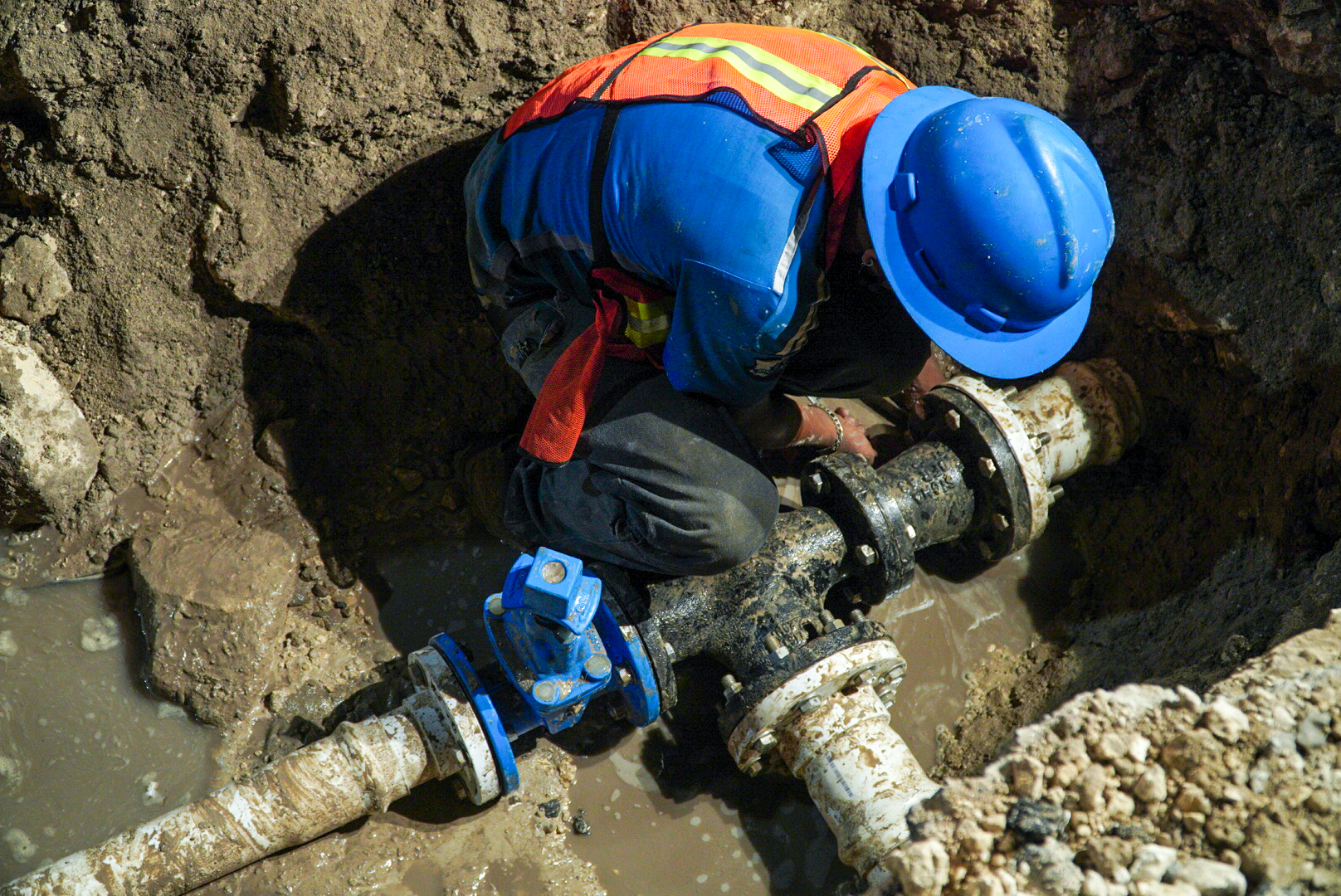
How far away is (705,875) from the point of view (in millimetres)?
2439

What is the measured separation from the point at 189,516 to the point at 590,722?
126 cm

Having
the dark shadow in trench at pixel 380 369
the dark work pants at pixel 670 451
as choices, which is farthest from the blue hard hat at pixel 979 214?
the dark shadow in trench at pixel 380 369

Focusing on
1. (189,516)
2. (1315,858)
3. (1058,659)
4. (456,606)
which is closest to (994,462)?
(1058,659)

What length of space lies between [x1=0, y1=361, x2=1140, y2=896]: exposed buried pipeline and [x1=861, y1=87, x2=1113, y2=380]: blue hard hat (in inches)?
23.3

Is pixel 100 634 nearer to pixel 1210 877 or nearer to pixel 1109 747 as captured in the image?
pixel 1109 747

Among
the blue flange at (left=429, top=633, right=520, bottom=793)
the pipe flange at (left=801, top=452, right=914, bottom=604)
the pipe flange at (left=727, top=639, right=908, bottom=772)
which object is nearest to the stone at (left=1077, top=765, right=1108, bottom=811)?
the pipe flange at (left=727, top=639, right=908, bottom=772)

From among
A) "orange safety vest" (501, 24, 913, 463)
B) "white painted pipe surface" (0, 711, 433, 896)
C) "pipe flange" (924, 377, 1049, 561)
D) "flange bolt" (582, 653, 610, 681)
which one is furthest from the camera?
"pipe flange" (924, 377, 1049, 561)

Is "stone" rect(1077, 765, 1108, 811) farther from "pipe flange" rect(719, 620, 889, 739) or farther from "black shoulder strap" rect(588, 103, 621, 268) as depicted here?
"black shoulder strap" rect(588, 103, 621, 268)

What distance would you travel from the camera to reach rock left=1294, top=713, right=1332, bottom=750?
150cm

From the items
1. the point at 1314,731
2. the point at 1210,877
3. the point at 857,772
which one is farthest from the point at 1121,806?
the point at 857,772

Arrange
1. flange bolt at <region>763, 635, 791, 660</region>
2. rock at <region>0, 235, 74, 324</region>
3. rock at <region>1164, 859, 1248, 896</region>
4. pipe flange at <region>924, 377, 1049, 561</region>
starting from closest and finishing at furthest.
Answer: rock at <region>1164, 859, 1248, 896</region> → flange bolt at <region>763, 635, 791, 660</region> → rock at <region>0, 235, 74, 324</region> → pipe flange at <region>924, 377, 1049, 561</region>

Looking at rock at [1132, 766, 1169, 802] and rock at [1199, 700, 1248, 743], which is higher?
rock at [1199, 700, 1248, 743]

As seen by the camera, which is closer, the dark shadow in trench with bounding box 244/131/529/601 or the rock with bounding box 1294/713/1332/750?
the rock with bounding box 1294/713/1332/750

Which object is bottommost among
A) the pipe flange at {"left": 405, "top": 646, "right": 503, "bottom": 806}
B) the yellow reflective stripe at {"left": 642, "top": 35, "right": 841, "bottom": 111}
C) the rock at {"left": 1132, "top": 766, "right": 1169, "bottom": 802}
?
the pipe flange at {"left": 405, "top": 646, "right": 503, "bottom": 806}
